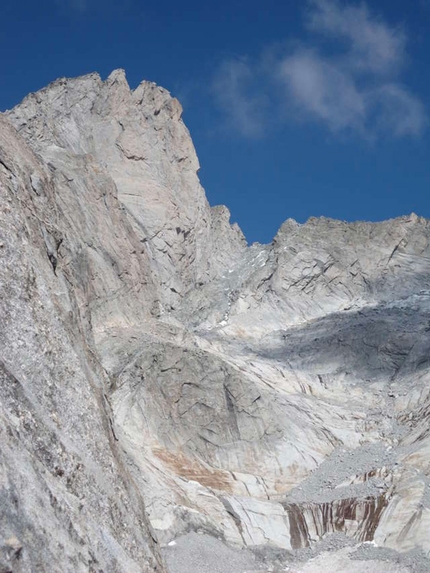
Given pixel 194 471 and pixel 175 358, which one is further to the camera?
pixel 175 358

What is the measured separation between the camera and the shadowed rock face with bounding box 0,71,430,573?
56.1 feet

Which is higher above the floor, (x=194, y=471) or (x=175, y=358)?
(x=175, y=358)

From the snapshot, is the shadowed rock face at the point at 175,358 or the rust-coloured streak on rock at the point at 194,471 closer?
the shadowed rock face at the point at 175,358

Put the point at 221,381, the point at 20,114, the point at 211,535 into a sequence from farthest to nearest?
the point at 20,114, the point at 221,381, the point at 211,535

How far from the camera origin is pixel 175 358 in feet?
165

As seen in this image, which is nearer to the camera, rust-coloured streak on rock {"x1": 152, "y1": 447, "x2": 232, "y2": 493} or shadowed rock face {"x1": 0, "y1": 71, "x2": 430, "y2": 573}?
shadowed rock face {"x1": 0, "y1": 71, "x2": 430, "y2": 573}

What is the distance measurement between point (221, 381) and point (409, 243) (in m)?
40.7

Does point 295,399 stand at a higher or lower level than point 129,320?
lower

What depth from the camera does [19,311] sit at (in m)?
17.8

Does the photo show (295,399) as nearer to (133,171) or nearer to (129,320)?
(129,320)

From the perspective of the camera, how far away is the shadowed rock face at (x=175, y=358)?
56.1ft

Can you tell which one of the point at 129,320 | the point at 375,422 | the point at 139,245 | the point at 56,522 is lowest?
the point at 56,522

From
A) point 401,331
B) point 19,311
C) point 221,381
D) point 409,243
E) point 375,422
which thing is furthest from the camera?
point 409,243

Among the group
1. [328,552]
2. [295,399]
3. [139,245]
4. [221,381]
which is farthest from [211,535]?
[139,245]
